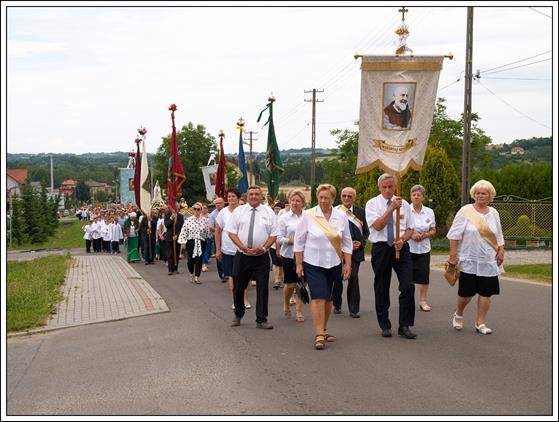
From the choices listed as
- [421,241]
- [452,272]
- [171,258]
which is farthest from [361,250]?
[171,258]

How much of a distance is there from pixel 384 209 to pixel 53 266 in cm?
1430

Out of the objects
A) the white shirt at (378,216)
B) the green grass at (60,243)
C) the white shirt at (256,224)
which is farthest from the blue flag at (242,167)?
the green grass at (60,243)

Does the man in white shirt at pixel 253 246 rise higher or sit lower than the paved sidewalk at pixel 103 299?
higher

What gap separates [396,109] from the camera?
1032 centimetres

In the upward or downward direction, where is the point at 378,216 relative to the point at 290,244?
upward

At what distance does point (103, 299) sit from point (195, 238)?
3.40m

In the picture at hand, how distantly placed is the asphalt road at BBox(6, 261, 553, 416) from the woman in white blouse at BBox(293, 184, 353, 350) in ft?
1.51

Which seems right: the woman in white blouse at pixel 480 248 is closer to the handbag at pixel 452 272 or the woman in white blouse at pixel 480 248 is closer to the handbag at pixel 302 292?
the handbag at pixel 452 272

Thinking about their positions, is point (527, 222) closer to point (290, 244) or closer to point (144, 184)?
point (144, 184)

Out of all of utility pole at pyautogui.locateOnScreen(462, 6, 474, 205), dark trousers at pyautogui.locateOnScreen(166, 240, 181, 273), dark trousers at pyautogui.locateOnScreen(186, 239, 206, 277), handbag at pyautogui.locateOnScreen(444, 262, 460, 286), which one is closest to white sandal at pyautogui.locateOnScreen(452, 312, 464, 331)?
handbag at pyautogui.locateOnScreen(444, 262, 460, 286)

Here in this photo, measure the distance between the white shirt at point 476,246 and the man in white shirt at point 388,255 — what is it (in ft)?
2.12

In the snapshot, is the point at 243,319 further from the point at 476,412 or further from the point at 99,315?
the point at 476,412

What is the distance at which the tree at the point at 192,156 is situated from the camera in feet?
245

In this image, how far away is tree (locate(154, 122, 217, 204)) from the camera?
74.6m
